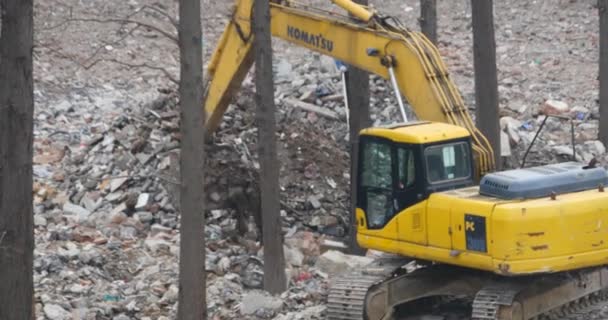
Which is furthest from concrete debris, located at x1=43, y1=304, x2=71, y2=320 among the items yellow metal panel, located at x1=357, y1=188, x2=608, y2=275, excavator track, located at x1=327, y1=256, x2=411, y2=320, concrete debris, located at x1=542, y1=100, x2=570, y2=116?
concrete debris, located at x1=542, y1=100, x2=570, y2=116

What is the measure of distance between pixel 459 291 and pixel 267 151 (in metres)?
3.70

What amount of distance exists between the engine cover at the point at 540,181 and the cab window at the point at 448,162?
1.91 ft

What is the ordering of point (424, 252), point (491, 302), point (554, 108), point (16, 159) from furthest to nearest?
point (554, 108) → point (424, 252) → point (491, 302) → point (16, 159)

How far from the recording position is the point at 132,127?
22844mm

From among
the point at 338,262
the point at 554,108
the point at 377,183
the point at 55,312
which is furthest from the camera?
the point at 554,108

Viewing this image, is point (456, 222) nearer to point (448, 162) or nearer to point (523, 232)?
point (523, 232)

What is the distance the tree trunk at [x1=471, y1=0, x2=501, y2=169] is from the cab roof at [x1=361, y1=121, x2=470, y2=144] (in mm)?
5702

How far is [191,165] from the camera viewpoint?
14.0 metres

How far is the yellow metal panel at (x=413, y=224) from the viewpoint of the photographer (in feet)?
45.3

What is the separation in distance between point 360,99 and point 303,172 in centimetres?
319

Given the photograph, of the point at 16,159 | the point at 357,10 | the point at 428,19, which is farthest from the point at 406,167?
the point at 428,19

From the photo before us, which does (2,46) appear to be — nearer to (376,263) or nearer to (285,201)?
(376,263)

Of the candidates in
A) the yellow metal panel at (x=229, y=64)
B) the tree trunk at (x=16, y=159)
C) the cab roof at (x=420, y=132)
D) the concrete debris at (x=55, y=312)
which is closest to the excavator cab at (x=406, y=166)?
the cab roof at (x=420, y=132)

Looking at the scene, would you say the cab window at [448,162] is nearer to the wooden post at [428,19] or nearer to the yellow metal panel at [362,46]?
the yellow metal panel at [362,46]
